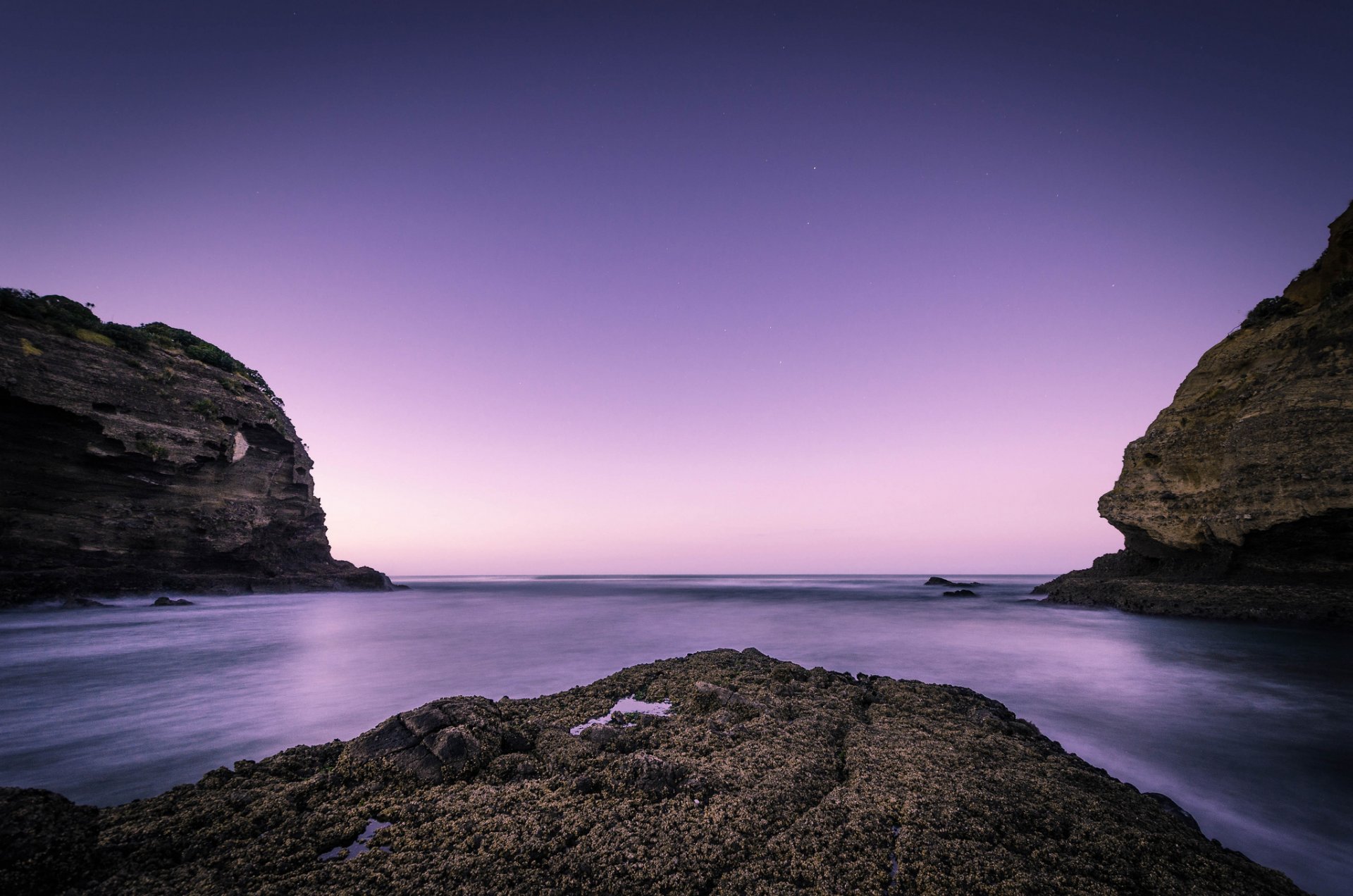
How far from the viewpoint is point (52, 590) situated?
20.8 m

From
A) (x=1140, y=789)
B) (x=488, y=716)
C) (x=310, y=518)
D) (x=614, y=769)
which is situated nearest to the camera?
(x=614, y=769)

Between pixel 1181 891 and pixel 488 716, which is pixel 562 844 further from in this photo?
pixel 1181 891

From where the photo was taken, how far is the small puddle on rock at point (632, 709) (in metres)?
6.03

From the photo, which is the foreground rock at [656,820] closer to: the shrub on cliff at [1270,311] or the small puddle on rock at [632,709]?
the small puddle on rock at [632,709]

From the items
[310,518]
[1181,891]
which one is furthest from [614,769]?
[310,518]

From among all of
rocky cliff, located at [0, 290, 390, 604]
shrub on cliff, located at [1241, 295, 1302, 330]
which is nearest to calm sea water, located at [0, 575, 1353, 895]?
rocky cliff, located at [0, 290, 390, 604]

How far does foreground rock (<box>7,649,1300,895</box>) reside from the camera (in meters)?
2.87

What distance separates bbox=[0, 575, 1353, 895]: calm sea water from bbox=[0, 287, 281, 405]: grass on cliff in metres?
12.6

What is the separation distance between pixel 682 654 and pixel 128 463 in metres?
27.5

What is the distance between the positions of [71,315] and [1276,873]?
40.0m

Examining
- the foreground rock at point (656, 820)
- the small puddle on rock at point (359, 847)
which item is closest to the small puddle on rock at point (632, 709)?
the foreground rock at point (656, 820)

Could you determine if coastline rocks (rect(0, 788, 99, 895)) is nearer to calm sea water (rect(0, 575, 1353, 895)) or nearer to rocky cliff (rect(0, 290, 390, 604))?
calm sea water (rect(0, 575, 1353, 895))

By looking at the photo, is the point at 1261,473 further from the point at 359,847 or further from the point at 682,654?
the point at 359,847

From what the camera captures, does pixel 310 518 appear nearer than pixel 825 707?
No
